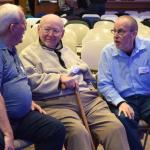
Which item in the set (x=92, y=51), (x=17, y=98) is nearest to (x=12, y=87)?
(x=17, y=98)

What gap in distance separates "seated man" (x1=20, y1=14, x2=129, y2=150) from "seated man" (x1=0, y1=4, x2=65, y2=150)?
0.16 meters

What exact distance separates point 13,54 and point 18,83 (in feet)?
0.73

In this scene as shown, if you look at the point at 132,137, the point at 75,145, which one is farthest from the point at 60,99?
the point at 132,137

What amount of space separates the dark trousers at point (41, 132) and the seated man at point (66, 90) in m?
Answer: 0.13

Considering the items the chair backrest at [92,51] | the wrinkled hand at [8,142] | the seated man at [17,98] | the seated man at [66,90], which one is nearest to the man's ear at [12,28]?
the seated man at [17,98]

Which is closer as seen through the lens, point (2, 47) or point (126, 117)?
point (2, 47)

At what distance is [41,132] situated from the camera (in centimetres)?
230

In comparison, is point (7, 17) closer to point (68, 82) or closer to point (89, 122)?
point (68, 82)

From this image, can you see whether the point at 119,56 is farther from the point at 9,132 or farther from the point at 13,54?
the point at 9,132

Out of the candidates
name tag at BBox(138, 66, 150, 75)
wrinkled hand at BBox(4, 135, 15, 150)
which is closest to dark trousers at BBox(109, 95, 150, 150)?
name tag at BBox(138, 66, 150, 75)

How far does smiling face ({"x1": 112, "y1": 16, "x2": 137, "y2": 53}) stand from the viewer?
9.36 ft

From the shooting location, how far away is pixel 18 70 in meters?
2.36

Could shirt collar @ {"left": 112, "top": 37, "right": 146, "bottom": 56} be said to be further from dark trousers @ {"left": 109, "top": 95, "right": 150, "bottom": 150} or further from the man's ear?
the man's ear

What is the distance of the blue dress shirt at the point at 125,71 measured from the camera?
9.50 feet
